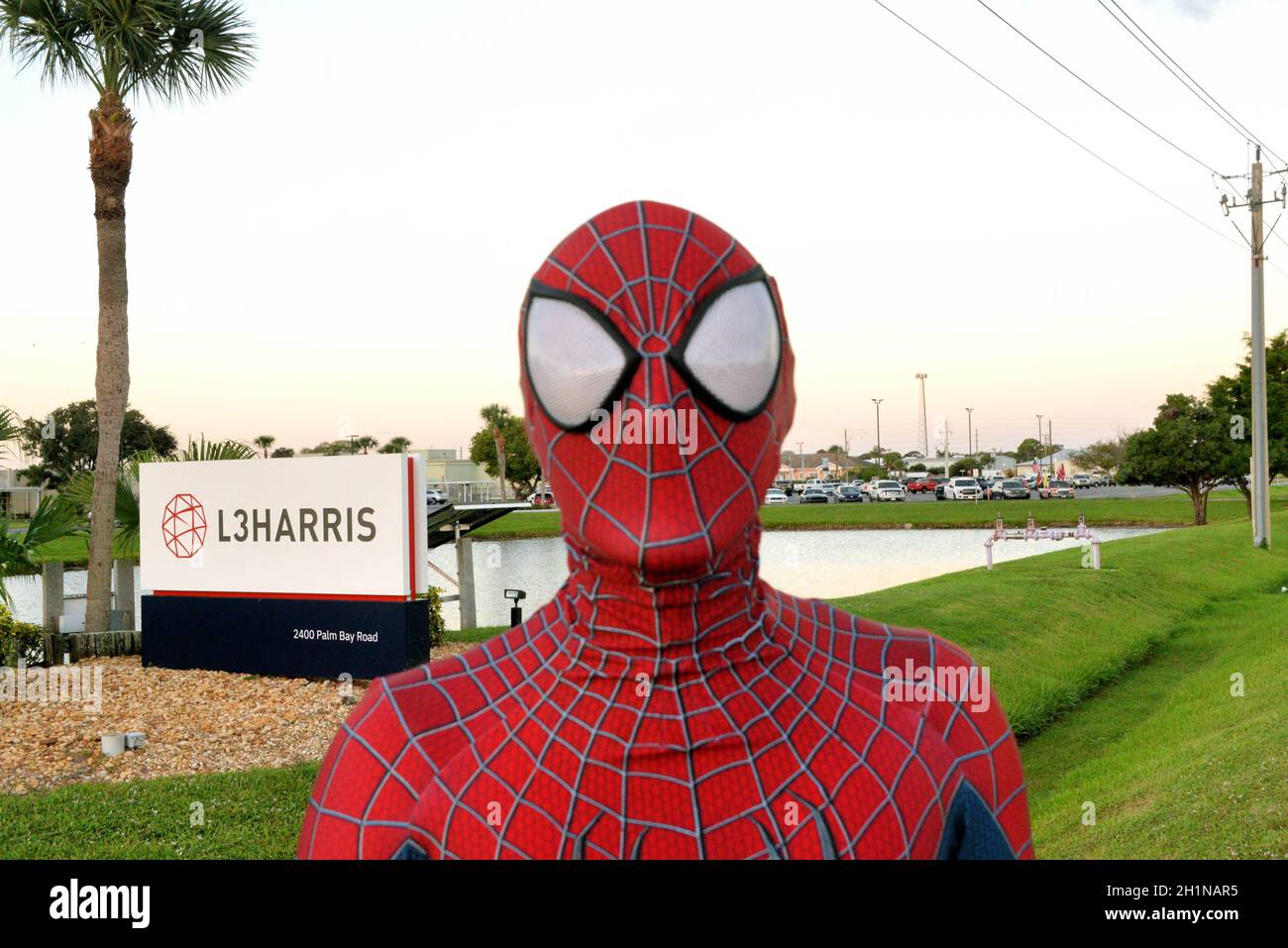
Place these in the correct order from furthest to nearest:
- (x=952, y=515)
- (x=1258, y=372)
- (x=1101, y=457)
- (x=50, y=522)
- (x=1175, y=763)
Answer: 1. (x=1101, y=457)
2. (x=952, y=515)
3. (x=1258, y=372)
4. (x=50, y=522)
5. (x=1175, y=763)

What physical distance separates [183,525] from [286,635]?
5.72 ft

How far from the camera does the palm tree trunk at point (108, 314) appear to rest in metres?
11.5

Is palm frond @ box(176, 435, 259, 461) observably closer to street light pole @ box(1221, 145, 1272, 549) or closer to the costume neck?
the costume neck

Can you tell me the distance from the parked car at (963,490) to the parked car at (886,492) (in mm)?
2139

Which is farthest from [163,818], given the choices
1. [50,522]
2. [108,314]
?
[108,314]

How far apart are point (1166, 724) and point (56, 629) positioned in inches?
438

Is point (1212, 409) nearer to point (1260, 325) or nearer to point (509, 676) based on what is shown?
point (1260, 325)

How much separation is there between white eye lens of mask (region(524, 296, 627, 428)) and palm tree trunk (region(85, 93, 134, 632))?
1163 centimetres

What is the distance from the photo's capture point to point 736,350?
4.38 feet

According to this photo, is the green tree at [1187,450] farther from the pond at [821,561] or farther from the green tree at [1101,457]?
the green tree at [1101,457]

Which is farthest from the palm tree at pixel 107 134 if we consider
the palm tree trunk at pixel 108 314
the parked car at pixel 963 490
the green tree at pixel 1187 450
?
the parked car at pixel 963 490

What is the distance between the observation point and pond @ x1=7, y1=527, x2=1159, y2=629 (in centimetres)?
1853

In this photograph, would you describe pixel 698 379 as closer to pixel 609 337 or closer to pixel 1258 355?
pixel 609 337
